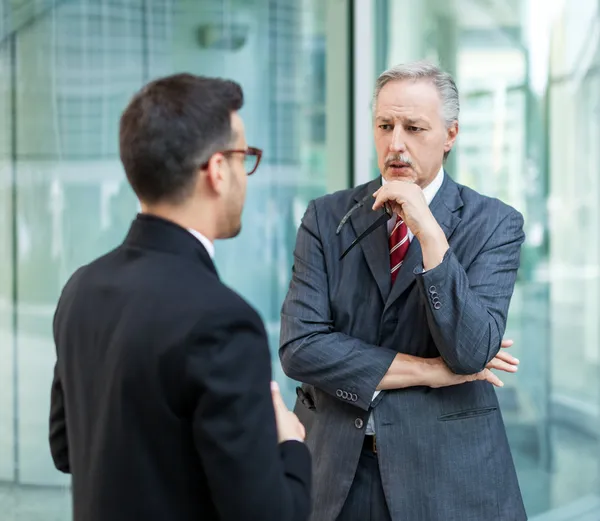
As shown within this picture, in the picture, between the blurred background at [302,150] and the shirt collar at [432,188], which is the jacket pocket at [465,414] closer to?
the shirt collar at [432,188]

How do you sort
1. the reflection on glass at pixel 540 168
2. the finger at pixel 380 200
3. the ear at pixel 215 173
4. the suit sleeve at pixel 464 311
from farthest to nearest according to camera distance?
the reflection on glass at pixel 540 168
the finger at pixel 380 200
the suit sleeve at pixel 464 311
the ear at pixel 215 173

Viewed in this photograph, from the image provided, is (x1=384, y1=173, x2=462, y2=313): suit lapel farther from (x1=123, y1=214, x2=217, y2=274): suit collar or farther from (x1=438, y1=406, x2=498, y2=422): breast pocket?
(x1=123, y1=214, x2=217, y2=274): suit collar

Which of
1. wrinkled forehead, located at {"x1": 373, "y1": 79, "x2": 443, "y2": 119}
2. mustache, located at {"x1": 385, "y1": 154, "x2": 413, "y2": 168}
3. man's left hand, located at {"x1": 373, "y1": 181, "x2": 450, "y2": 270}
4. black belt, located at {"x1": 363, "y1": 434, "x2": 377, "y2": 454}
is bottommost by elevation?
black belt, located at {"x1": 363, "y1": 434, "x2": 377, "y2": 454}

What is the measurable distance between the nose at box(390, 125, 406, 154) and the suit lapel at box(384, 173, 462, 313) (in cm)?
15

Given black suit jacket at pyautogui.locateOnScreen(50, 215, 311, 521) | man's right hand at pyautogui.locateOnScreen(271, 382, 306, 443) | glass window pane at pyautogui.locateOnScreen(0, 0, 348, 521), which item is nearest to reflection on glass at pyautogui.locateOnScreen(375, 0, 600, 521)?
glass window pane at pyautogui.locateOnScreen(0, 0, 348, 521)

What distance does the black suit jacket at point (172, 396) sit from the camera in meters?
1.27

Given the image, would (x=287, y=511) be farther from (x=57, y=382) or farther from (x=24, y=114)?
(x=24, y=114)

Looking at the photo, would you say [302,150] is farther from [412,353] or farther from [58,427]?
[58,427]

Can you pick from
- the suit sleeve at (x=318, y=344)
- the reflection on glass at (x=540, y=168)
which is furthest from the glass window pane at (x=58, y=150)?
the suit sleeve at (x=318, y=344)

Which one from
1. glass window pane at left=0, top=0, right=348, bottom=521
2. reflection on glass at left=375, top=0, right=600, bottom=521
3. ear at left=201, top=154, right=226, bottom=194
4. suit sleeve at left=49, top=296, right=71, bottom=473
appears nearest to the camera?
ear at left=201, top=154, right=226, bottom=194

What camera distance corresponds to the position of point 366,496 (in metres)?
2.08

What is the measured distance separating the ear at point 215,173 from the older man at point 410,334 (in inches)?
27.3

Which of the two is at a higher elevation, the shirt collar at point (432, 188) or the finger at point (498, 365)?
the shirt collar at point (432, 188)

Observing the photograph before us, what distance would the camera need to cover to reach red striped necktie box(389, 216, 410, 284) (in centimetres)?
215
